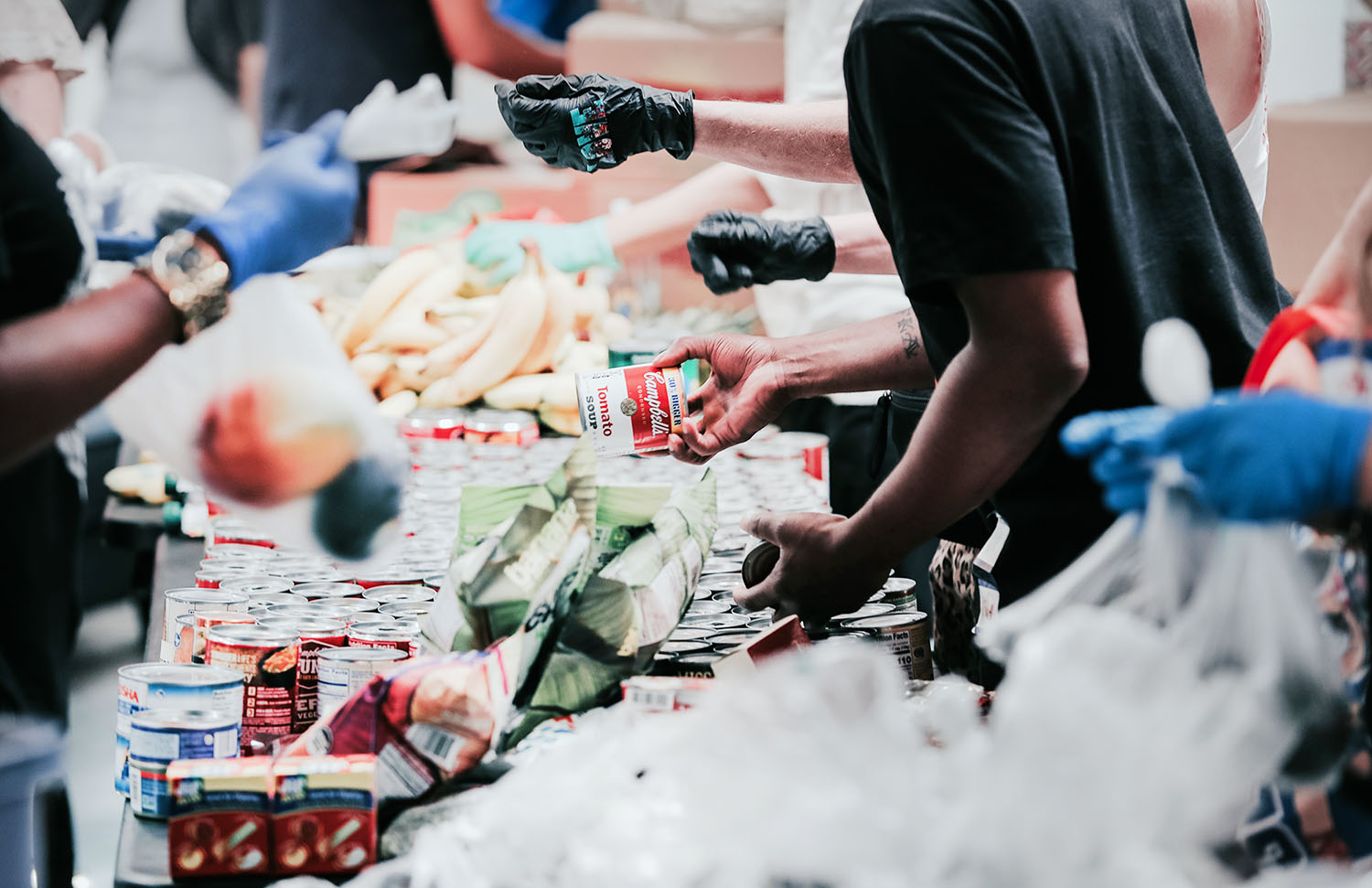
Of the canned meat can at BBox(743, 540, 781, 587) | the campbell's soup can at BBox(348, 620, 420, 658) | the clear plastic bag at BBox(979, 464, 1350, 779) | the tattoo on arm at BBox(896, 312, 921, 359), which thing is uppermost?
the clear plastic bag at BBox(979, 464, 1350, 779)

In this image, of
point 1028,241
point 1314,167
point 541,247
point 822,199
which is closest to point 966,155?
point 1028,241

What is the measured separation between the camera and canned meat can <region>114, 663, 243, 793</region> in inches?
47.0

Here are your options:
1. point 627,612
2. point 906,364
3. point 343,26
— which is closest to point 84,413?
point 627,612

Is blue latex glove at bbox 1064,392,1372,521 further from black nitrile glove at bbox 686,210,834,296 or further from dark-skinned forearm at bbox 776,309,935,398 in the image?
black nitrile glove at bbox 686,210,834,296

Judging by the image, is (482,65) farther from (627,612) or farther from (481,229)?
(627,612)

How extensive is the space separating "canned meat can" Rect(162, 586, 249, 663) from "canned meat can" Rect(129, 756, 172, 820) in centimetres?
36

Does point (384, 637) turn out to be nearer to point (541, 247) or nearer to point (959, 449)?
point (959, 449)

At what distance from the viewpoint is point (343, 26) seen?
5.48 metres

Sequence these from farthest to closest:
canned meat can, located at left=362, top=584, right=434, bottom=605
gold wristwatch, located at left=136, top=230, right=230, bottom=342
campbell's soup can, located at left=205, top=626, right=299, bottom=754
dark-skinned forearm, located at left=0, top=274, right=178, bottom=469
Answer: canned meat can, located at left=362, top=584, right=434, bottom=605 → campbell's soup can, located at left=205, top=626, right=299, bottom=754 → gold wristwatch, located at left=136, top=230, right=230, bottom=342 → dark-skinned forearm, located at left=0, top=274, right=178, bottom=469

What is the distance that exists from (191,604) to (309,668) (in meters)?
0.27

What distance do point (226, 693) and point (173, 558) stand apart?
1.20 metres

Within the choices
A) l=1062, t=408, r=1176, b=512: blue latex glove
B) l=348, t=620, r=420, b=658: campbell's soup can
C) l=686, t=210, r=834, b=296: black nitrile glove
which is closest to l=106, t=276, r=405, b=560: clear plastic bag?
l=348, t=620, r=420, b=658: campbell's soup can

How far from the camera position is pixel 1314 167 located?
377 cm

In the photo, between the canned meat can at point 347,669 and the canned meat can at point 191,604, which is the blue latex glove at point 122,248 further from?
the canned meat can at point 347,669
